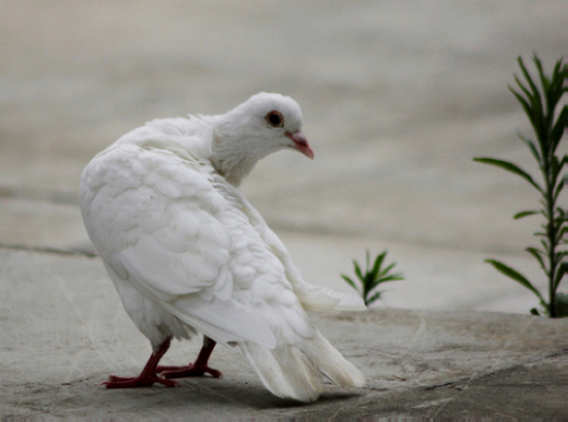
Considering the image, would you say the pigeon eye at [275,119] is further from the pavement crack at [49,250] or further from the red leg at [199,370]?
the pavement crack at [49,250]

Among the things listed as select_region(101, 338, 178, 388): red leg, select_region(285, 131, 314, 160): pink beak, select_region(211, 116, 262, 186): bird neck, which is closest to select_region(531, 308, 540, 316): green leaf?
select_region(285, 131, 314, 160): pink beak

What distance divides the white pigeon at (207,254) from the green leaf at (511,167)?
2.24m

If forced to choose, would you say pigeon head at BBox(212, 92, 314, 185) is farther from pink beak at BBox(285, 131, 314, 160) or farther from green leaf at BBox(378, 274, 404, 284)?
green leaf at BBox(378, 274, 404, 284)

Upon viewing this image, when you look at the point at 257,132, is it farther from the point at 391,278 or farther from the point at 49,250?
the point at 49,250

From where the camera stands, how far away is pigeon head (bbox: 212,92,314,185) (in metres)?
3.43

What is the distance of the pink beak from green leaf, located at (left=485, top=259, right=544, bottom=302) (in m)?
2.48

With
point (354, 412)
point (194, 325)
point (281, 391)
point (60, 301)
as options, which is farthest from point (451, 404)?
point (60, 301)

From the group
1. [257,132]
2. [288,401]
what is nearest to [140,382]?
[288,401]

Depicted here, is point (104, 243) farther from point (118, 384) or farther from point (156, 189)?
point (118, 384)

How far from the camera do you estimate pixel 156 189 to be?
9.82 feet

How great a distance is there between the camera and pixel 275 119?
11.3ft

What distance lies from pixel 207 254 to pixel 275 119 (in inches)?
39.6

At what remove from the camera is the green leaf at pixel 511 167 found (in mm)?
5141

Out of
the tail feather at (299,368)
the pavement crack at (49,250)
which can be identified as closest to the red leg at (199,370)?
the tail feather at (299,368)
